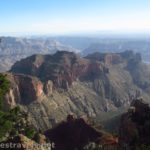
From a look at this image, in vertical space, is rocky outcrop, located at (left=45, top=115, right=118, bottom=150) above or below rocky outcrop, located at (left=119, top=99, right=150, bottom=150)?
below

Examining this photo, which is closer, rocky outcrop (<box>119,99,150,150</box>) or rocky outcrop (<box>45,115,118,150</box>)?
rocky outcrop (<box>119,99,150,150</box>)

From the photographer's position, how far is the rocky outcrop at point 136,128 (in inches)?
3248

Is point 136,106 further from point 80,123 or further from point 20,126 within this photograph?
point 80,123

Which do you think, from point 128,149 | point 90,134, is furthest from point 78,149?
point 128,149

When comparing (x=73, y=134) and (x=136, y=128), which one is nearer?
(x=136, y=128)

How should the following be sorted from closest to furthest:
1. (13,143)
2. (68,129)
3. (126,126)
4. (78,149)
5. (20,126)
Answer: (13,143) < (20,126) < (126,126) < (78,149) < (68,129)

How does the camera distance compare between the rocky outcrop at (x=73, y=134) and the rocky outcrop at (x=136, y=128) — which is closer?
the rocky outcrop at (x=136, y=128)

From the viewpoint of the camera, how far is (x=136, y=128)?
86.9 m

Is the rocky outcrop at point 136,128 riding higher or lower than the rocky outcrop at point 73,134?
higher

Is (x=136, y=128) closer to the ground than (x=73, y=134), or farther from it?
farther from it

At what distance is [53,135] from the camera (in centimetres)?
14888

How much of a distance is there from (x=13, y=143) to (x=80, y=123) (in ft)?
309

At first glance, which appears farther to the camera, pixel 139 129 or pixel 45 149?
pixel 139 129

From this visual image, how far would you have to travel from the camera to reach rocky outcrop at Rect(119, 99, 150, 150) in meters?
82.5
